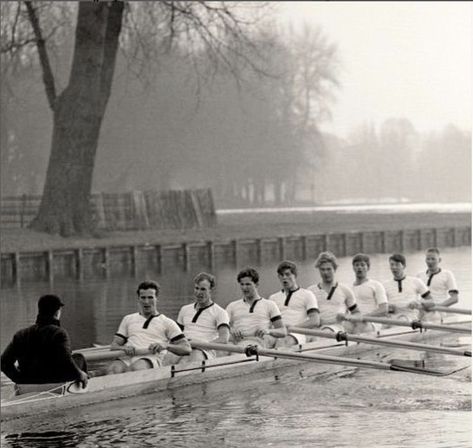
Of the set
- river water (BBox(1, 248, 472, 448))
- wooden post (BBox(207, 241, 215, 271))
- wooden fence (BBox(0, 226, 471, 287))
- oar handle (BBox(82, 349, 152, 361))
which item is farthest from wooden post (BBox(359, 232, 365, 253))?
oar handle (BBox(82, 349, 152, 361))

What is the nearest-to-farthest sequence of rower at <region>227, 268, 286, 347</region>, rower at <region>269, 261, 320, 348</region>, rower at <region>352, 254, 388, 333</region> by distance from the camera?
rower at <region>227, 268, 286, 347</region>
rower at <region>269, 261, 320, 348</region>
rower at <region>352, 254, 388, 333</region>

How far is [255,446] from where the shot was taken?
1200 cm

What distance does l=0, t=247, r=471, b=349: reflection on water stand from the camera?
24.0 meters

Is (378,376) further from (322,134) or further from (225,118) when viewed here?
(322,134)

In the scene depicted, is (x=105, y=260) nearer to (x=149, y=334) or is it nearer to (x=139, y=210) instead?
(x=139, y=210)

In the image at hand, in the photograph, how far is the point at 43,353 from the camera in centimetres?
1212

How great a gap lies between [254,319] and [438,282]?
17.0 ft

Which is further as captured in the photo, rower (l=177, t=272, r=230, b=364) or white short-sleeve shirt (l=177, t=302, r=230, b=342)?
white short-sleeve shirt (l=177, t=302, r=230, b=342)

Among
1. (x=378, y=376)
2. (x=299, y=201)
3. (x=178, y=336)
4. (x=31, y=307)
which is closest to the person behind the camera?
(x=178, y=336)

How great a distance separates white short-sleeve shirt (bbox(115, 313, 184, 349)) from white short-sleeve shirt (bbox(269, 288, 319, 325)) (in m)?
2.75

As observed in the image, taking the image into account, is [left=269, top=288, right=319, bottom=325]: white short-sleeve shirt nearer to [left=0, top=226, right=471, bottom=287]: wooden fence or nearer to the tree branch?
[left=0, top=226, right=471, bottom=287]: wooden fence

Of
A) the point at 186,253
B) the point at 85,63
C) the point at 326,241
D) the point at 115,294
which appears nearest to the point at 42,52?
the point at 85,63

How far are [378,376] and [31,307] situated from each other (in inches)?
515

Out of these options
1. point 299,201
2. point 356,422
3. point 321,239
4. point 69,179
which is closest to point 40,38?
point 69,179
